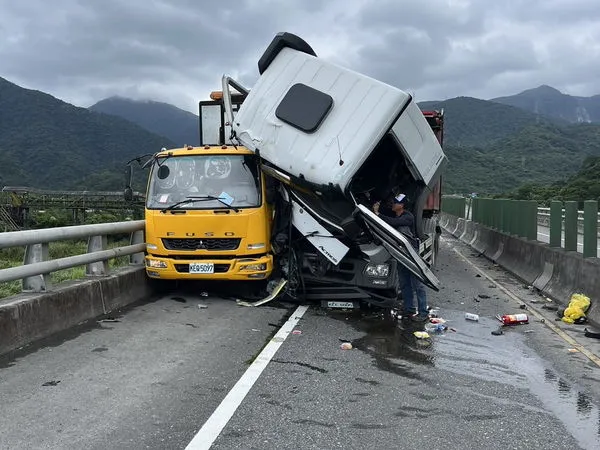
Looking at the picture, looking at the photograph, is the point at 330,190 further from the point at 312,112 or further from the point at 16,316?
the point at 16,316

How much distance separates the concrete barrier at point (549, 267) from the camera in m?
8.33

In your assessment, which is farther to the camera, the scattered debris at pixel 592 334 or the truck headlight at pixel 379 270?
the truck headlight at pixel 379 270

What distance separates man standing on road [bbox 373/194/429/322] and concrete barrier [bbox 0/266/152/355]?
3.78 metres

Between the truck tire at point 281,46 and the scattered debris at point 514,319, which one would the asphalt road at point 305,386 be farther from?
the truck tire at point 281,46

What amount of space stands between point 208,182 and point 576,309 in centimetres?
563

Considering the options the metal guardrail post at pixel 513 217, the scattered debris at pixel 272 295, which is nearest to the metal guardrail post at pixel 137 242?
the scattered debris at pixel 272 295

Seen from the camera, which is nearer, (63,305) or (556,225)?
(63,305)

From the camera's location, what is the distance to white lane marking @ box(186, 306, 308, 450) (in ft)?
12.6

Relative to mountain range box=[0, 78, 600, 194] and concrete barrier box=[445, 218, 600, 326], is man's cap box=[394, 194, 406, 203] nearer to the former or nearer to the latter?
concrete barrier box=[445, 218, 600, 326]

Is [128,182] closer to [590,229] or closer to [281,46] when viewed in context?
[281,46]

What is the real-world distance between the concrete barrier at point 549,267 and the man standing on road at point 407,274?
7.45 feet

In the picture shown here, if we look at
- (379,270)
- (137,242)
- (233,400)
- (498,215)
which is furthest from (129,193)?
(498,215)

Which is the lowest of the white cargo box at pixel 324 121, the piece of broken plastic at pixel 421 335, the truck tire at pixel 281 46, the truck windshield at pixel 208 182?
the piece of broken plastic at pixel 421 335

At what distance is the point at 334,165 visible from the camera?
7555mm
